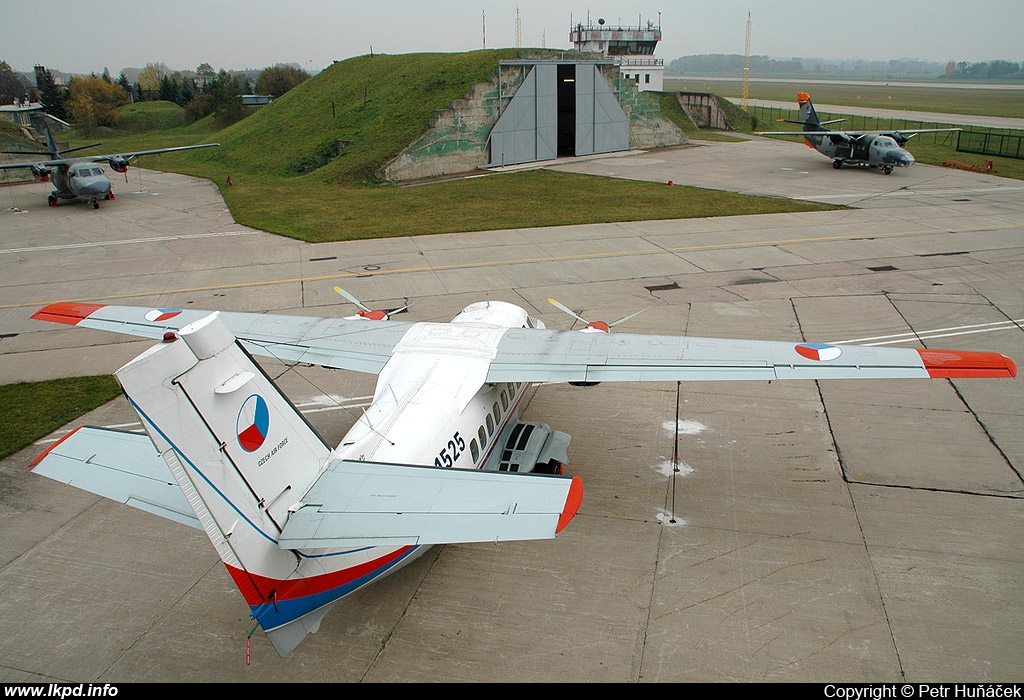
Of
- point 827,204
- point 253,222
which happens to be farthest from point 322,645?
point 827,204

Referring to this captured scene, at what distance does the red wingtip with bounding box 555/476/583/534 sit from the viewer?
771cm

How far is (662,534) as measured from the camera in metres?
12.8

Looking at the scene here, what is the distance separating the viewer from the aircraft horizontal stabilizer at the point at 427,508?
7.97 meters

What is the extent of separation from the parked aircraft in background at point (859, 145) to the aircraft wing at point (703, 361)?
42.5 metres

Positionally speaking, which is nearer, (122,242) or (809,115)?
(122,242)

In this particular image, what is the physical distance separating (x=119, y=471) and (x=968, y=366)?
13.7 meters

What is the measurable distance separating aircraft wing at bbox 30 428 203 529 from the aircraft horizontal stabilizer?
5.51 ft

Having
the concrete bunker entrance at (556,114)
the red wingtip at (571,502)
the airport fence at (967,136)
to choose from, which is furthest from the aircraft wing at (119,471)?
the airport fence at (967,136)

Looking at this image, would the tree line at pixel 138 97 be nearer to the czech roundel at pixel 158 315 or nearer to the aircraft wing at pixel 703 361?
the czech roundel at pixel 158 315

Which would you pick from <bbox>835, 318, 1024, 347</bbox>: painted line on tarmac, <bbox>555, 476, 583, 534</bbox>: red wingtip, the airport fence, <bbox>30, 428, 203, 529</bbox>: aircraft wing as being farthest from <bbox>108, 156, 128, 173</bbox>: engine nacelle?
the airport fence

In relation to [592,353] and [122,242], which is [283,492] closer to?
[592,353]

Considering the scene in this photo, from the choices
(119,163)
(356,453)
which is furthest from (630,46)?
(356,453)

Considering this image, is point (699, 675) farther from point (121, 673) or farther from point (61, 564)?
point (61, 564)

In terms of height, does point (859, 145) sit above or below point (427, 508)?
above
